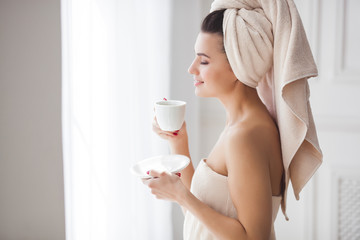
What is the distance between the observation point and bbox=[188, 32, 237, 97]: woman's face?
1271 millimetres

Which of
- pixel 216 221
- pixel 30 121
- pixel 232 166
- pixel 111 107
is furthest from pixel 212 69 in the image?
pixel 30 121

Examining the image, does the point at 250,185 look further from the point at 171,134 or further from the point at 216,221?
the point at 171,134

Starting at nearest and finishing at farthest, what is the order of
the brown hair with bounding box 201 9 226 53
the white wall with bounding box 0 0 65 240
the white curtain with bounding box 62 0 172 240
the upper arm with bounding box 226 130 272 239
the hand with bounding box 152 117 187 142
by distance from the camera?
the upper arm with bounding box 226 130 272 239
the brown hair with bounding box 201 9 226 53
the hand with bounding box 152 117 187 142
the white curtain with bounding box 62 0 172 240
the white wall with bounding box 0 0 65 240

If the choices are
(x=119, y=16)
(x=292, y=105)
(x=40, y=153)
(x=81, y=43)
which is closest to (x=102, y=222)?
(x=40, y=153)

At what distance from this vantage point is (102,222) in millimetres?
1901

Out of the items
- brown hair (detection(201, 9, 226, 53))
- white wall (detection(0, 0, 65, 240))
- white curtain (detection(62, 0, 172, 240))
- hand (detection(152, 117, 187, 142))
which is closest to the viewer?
brown hair (detection(201, 9, 226, 53))

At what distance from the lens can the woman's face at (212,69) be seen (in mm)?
1271

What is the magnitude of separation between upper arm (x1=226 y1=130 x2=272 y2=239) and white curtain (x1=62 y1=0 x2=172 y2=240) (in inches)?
30.3

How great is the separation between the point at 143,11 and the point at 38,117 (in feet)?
2.52

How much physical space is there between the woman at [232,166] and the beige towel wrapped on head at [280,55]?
11 millimetres

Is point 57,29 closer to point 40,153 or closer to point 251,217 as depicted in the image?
point 40,153

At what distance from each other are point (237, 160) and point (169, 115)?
28 cm

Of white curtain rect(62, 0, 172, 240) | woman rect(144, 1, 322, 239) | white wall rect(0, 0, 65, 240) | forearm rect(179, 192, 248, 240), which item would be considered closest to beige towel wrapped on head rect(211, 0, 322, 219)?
woman rect(144, 1, 322, 239)

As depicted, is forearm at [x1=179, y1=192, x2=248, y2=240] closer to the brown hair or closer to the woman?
the woman
